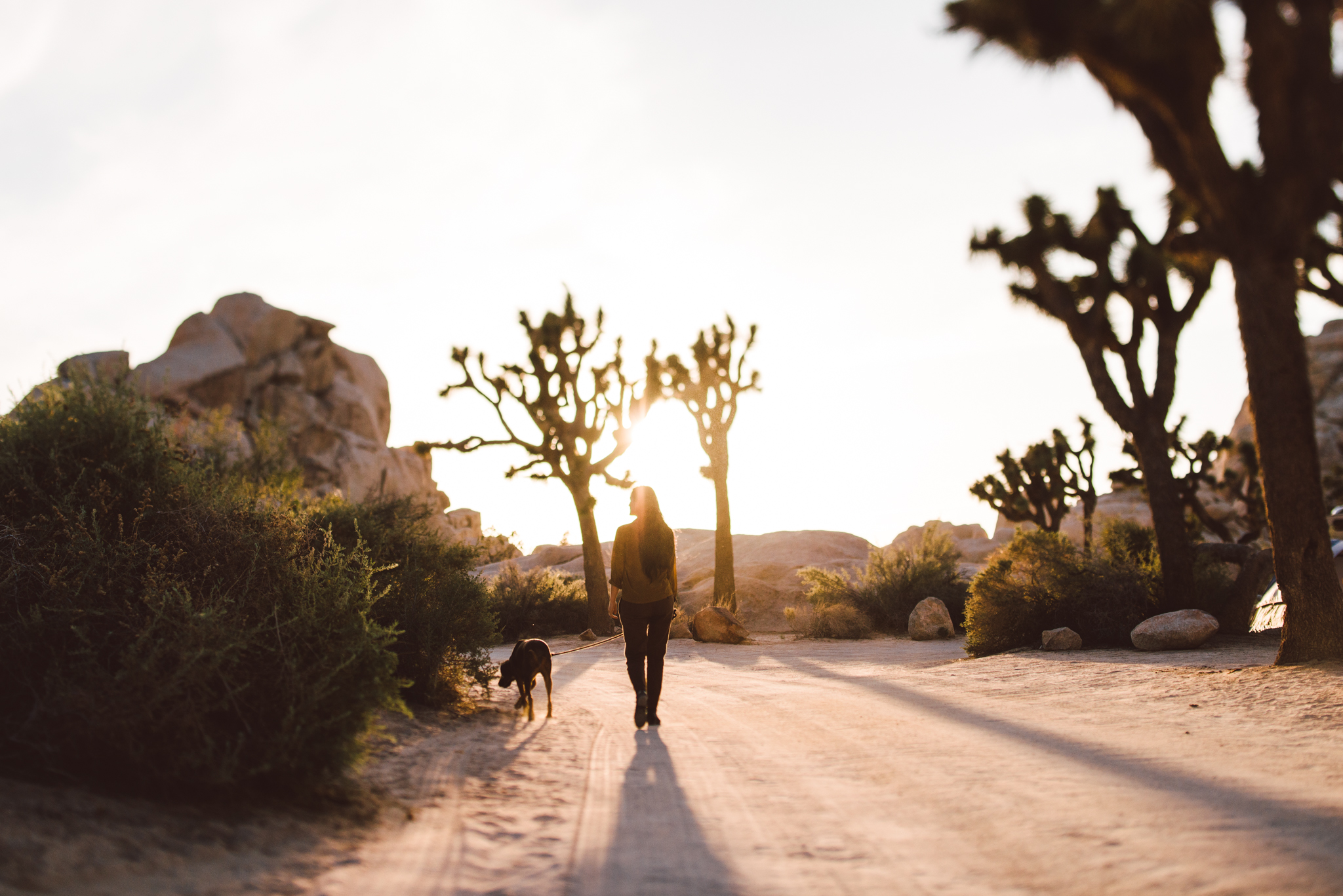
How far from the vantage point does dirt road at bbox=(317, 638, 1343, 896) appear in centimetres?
Answer: 298

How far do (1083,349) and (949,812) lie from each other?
11.2m

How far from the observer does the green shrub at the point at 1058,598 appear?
41.5 ft

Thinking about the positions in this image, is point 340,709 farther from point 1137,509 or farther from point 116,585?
point 1137,509

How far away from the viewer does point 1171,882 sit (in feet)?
9.04

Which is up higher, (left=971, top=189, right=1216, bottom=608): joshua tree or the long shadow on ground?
(left=971, top=189, right=1216, bottom=608): joshua tree

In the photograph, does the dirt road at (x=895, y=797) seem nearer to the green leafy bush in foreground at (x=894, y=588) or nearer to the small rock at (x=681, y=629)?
the green leafy bush in foreground at (x=894, y=588)

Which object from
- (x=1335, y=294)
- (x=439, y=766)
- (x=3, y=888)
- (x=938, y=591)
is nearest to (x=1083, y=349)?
(x=1335, y=294)

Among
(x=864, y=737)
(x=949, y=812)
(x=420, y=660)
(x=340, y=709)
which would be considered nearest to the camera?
(x=949, y=812)

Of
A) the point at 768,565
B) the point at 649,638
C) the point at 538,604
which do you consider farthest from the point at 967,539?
the point at 649,638

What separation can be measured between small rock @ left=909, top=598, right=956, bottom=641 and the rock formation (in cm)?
2819

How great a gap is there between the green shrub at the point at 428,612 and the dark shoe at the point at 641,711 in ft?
5.34

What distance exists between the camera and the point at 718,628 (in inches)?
757

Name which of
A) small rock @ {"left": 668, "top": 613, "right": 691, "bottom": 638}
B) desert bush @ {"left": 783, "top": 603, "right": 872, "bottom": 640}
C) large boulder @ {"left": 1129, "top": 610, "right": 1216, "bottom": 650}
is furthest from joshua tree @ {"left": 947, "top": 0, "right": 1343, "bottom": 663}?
small rock @ {"left": 668, "top": 613, "right": 691, "bottom": 638}

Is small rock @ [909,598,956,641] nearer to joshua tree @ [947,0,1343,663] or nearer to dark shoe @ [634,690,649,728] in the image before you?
joshua tree @ [947,0,1343,663]
